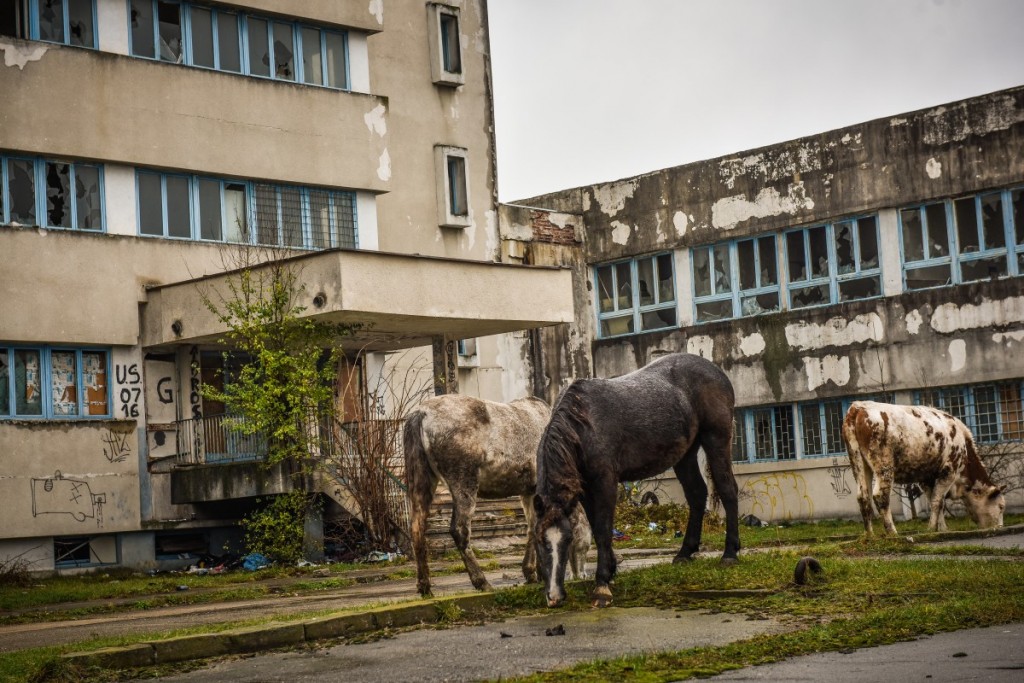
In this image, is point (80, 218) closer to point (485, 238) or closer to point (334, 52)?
point (334, 52)

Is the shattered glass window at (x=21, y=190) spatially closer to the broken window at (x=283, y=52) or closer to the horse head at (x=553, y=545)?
the broken window at (x=283, y=52)

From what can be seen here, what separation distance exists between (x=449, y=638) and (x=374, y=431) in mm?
14323

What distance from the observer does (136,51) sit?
88.2ft

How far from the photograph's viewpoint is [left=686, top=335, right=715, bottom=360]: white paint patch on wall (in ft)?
108

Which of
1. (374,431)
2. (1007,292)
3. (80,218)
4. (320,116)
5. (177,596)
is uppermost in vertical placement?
(320,116)

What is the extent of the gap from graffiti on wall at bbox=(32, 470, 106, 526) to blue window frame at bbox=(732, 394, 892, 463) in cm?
1448

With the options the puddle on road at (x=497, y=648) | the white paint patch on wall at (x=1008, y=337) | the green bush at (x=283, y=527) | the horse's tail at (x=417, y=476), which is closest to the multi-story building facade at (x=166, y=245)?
the green bush at (x=283, y=527)

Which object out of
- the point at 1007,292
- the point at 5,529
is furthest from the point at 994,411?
the point at 5,529

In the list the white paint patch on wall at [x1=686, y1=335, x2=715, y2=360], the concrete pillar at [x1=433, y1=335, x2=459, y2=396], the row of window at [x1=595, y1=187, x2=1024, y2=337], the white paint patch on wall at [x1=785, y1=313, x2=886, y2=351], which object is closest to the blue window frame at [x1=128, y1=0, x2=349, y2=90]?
the concrete pillar at [x1=433, y1=335, x2=459, y2=396]

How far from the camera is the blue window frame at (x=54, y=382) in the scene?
80.8 ft

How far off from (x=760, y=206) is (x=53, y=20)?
1632 cm

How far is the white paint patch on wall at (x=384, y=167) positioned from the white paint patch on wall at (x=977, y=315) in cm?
1262

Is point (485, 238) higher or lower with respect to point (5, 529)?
higher

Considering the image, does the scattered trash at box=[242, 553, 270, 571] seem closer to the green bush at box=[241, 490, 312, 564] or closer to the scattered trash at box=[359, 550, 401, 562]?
the green bush at box=[241, 490, 312, 564]
